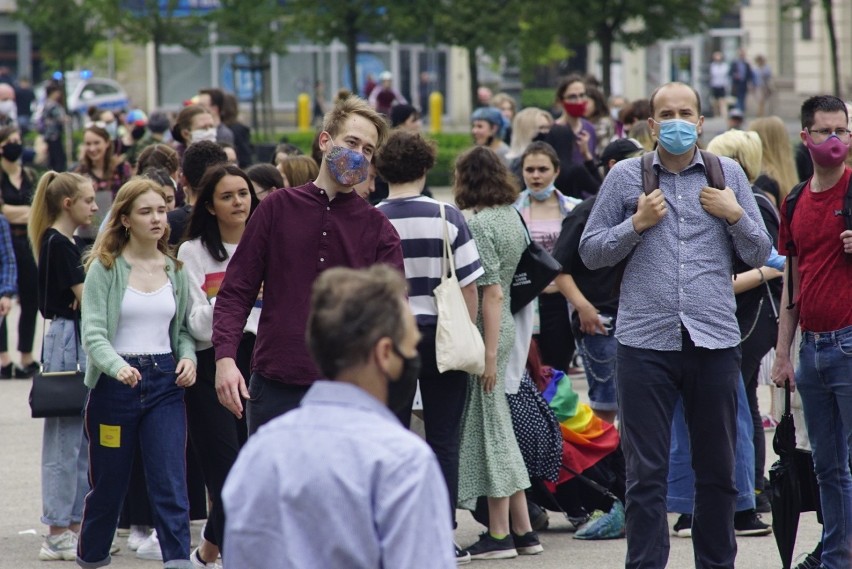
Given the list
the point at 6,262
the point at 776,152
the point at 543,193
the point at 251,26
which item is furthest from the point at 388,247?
the point at 251,26

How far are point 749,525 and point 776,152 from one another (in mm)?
2401

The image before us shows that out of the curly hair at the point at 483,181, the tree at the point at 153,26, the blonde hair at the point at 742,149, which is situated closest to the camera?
the curly hair at the point at 483,181

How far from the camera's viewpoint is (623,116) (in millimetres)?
10844

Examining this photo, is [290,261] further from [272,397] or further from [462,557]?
[462,557]

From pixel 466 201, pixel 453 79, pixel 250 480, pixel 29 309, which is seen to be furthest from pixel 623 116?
pixel 453 79

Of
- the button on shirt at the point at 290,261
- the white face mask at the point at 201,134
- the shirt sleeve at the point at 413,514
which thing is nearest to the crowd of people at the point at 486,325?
the button on shirt at the point at 290,261

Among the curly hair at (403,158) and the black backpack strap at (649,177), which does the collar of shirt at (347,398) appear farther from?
the curly hair at (403,158)

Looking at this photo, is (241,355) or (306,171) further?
(306,171)

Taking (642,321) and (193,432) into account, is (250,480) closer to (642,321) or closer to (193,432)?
(642,321)

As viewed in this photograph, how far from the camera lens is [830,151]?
17.7 feet

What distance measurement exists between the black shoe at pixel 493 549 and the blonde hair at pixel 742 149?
7.48 ft

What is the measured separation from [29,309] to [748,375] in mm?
6977

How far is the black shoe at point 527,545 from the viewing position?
6680mm

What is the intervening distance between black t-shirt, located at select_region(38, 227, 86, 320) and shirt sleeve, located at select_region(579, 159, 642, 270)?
254 cm
